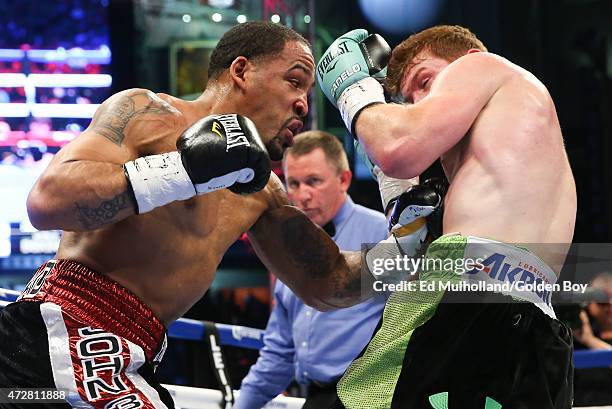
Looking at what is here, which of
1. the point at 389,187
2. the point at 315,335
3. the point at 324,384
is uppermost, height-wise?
the point at 389,187

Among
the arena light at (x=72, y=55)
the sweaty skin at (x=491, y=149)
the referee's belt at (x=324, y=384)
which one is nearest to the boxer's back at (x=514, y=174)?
the sweaty skin at (x=491, y=149)

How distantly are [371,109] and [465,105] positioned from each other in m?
0.22

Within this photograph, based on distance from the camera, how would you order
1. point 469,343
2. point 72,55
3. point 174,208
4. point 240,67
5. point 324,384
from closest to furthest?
point 469,343
point 174,208
point 240,67
point 324,384
point 72,55

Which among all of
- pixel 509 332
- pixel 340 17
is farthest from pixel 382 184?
pixel 340 17

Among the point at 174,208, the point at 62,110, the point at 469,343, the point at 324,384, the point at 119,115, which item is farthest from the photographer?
the point at 62,110

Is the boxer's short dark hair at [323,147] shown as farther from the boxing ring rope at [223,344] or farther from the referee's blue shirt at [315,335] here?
the boxing ring rope at [223,344]

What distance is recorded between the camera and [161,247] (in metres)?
2.09

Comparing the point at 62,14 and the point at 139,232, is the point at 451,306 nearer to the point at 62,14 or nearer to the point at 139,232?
the point at 139,232

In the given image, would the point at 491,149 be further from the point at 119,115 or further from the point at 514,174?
the point at 119,115

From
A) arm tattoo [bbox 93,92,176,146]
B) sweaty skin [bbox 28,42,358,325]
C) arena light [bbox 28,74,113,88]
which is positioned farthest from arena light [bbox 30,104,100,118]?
arm tattoo [bbox 93,92,176,146]

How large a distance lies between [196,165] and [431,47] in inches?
28.7

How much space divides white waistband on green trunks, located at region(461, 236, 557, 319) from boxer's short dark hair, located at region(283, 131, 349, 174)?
1.81m

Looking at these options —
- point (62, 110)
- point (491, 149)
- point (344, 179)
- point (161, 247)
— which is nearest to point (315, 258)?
point (161, 247)

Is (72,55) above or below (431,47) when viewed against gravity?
below
